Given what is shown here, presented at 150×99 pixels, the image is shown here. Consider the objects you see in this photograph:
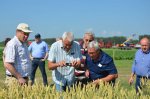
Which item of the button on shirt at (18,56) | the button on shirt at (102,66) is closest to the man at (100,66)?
the button on shirt at (102,66)

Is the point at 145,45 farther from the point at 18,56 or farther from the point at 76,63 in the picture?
the point at 18,56

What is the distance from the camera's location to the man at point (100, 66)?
254 inches

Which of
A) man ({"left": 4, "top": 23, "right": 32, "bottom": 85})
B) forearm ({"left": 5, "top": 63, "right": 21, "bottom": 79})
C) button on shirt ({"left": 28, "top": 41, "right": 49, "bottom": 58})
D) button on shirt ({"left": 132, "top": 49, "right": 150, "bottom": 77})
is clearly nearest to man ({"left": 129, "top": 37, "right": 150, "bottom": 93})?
button on shirt ({"left": 132, "top": 49, "right": 150, "bottom": 77})

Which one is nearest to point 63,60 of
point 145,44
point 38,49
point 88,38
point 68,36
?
point 68,36

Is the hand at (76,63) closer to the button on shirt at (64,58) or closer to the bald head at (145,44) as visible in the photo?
the button on shirt at (64,58)

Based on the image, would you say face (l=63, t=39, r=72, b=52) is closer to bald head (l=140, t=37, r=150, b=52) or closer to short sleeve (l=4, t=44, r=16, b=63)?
short sleeve (l=4, t=44, r=16, b=63)

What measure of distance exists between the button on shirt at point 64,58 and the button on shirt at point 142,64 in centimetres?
200

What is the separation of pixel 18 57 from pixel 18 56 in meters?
0.02

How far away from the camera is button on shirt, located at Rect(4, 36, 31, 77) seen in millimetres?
6883

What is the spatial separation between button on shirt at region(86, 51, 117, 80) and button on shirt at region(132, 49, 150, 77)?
1.92 meters

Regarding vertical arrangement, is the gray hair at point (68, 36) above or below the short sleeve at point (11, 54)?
above

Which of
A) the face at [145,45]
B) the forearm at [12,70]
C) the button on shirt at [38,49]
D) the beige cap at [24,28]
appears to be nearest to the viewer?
the forearm at [12,70]

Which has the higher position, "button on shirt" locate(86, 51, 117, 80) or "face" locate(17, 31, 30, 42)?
"face" locate(17, 31, 30, 42)

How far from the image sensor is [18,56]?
701 centimetres
